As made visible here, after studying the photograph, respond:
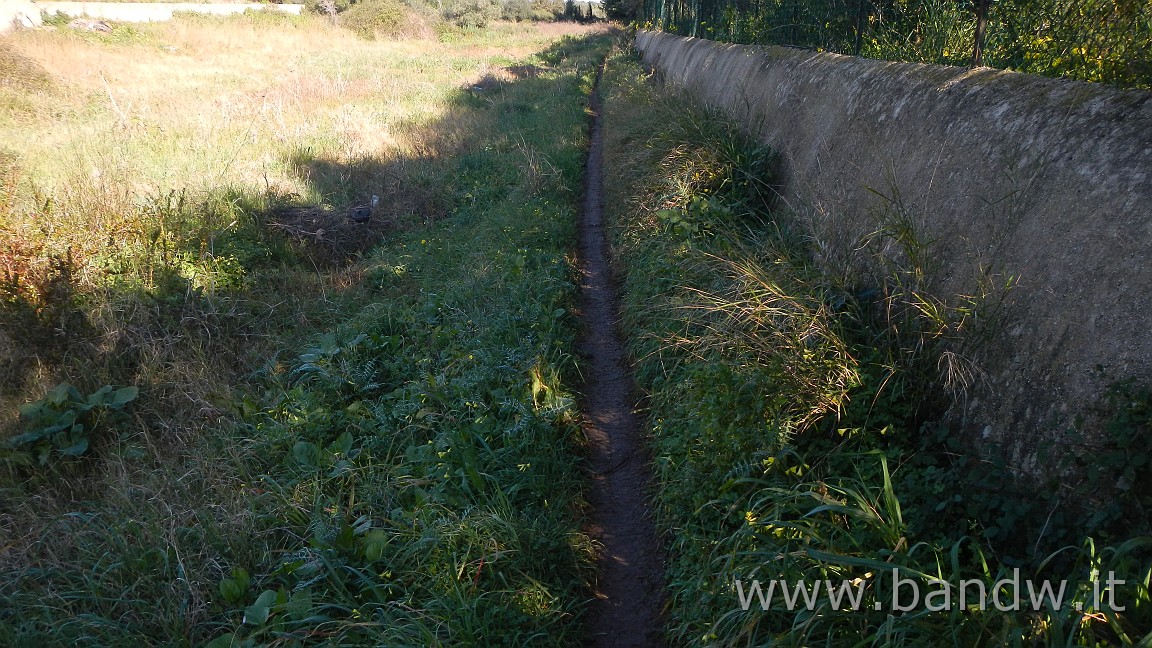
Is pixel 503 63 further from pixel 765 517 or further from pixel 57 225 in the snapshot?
pixel 765 517

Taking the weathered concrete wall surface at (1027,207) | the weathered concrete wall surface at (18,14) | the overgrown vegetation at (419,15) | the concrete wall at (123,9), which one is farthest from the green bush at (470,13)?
the weathered concrete wall surface at (1027,207)

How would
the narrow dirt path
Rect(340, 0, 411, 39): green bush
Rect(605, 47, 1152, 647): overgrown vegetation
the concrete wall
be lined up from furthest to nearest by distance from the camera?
Rect(340, 0, 411, 39): green bush, the concrete wall, the narrow dirt path, Rect(605, 47, 1152, 647): overgrown vegetation

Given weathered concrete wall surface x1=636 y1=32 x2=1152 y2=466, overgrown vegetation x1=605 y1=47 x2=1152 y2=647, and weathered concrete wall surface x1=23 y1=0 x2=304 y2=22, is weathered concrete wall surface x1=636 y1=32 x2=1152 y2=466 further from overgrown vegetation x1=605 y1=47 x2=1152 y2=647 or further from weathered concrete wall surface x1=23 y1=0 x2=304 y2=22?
weathered concrete wall surface x1=23 y1=0 x2=304 y2=22

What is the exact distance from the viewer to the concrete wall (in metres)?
25.2

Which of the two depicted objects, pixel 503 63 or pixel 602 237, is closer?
pixel 602 237

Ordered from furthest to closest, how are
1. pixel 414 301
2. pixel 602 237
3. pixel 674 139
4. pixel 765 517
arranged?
pixel 602 237, pixel 674 139, pixel 414 301, pixel 765 517

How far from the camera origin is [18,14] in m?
23.3

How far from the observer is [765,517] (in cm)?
280

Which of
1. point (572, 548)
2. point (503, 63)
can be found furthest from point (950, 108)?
point (503, 63)

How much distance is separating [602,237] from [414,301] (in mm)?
2640

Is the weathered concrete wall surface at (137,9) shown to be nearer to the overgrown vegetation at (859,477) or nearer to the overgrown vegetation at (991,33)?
the overgrown vegetation at (991,33)

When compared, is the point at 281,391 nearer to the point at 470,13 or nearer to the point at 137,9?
the point at 137,9
